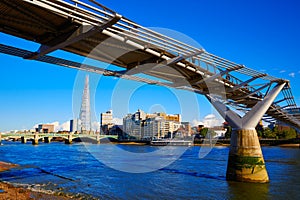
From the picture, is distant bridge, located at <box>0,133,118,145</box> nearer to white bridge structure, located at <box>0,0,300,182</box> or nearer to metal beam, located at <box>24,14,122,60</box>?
white bridge structure, located at <box>0,0,300,182</box>

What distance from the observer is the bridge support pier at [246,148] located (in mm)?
20016

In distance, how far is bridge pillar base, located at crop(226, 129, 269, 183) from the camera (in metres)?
20.0

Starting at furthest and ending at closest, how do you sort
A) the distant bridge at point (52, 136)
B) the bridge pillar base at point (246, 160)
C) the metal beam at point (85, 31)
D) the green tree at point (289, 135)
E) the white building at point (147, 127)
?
the white building at point (147, 127) → the green tree at point (289, 135) → the distant bridge at point (52, 136) → the bridge pillar base at point (246, 160) → the metal beam at point (85, 31)

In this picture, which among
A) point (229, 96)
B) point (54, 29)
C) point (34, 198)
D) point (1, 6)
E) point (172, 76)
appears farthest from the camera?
point (229, 96)

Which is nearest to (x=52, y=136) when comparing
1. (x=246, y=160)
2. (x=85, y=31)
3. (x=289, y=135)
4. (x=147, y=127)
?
(x=147, y=127)

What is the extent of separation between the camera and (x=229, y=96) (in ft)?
81.2

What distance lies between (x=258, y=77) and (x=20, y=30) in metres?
16.3

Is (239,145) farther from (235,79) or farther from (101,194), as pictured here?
(101,194)

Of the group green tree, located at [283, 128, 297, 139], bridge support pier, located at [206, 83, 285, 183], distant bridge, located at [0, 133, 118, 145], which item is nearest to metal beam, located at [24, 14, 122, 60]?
bridge support pier, located at [206, 83, 285, 183]

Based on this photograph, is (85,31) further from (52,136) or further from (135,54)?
(52,136)

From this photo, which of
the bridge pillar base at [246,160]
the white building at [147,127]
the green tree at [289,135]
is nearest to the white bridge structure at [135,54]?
the bridge pillar base at [246,160]

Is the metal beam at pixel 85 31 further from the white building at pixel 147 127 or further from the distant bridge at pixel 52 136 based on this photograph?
the white building at pixel 147 127

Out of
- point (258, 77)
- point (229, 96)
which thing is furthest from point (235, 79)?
point (229, 96)

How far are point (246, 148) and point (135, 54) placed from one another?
36.6 ft
